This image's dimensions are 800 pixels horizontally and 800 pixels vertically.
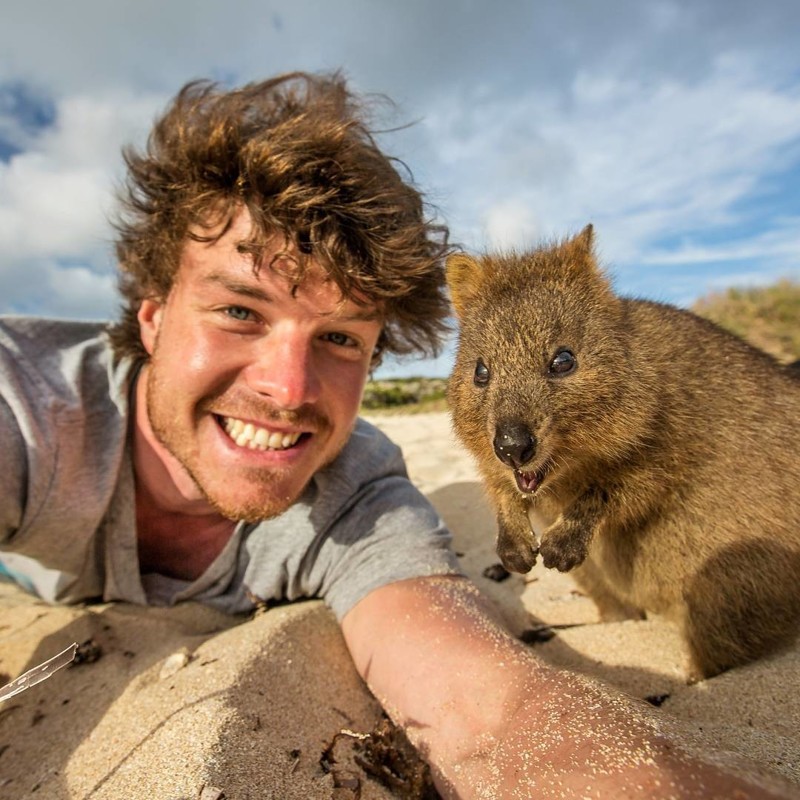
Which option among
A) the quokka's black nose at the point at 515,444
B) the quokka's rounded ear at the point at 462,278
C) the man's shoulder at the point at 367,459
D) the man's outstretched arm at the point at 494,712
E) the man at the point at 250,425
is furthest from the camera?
the man's shoulder at the point at 367,459

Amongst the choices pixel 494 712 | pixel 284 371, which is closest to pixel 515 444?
pixel 494 712

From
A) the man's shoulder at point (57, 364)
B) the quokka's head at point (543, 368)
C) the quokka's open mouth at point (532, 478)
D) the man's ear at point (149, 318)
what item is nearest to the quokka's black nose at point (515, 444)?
the quokka's head at point (543, 368)

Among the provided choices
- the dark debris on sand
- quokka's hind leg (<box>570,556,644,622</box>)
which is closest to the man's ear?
the dark debris on sand

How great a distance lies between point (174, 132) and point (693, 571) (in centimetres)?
404

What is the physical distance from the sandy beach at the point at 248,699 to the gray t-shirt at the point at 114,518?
169 mm

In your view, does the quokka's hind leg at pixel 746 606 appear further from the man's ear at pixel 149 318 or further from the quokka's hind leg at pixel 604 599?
the man's ear at pixel 149 318

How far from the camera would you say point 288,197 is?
3.25m

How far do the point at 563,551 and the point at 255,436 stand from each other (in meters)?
1.63

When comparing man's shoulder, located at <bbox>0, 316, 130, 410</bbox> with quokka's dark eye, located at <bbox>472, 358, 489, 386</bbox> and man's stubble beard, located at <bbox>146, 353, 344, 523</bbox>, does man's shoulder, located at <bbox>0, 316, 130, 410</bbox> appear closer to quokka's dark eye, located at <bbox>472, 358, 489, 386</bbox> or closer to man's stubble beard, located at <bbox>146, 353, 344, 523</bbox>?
man's stubble beard, located at <bbox>146, 353, 344, 523</bbox>

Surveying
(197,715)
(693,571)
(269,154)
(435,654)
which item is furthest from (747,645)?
(269,154)

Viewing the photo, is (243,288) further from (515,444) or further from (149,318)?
(515,444)

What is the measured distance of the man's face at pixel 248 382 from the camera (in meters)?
3.01

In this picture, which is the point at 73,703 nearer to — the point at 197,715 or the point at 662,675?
the point at 197,715

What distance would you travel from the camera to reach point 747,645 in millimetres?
2607
